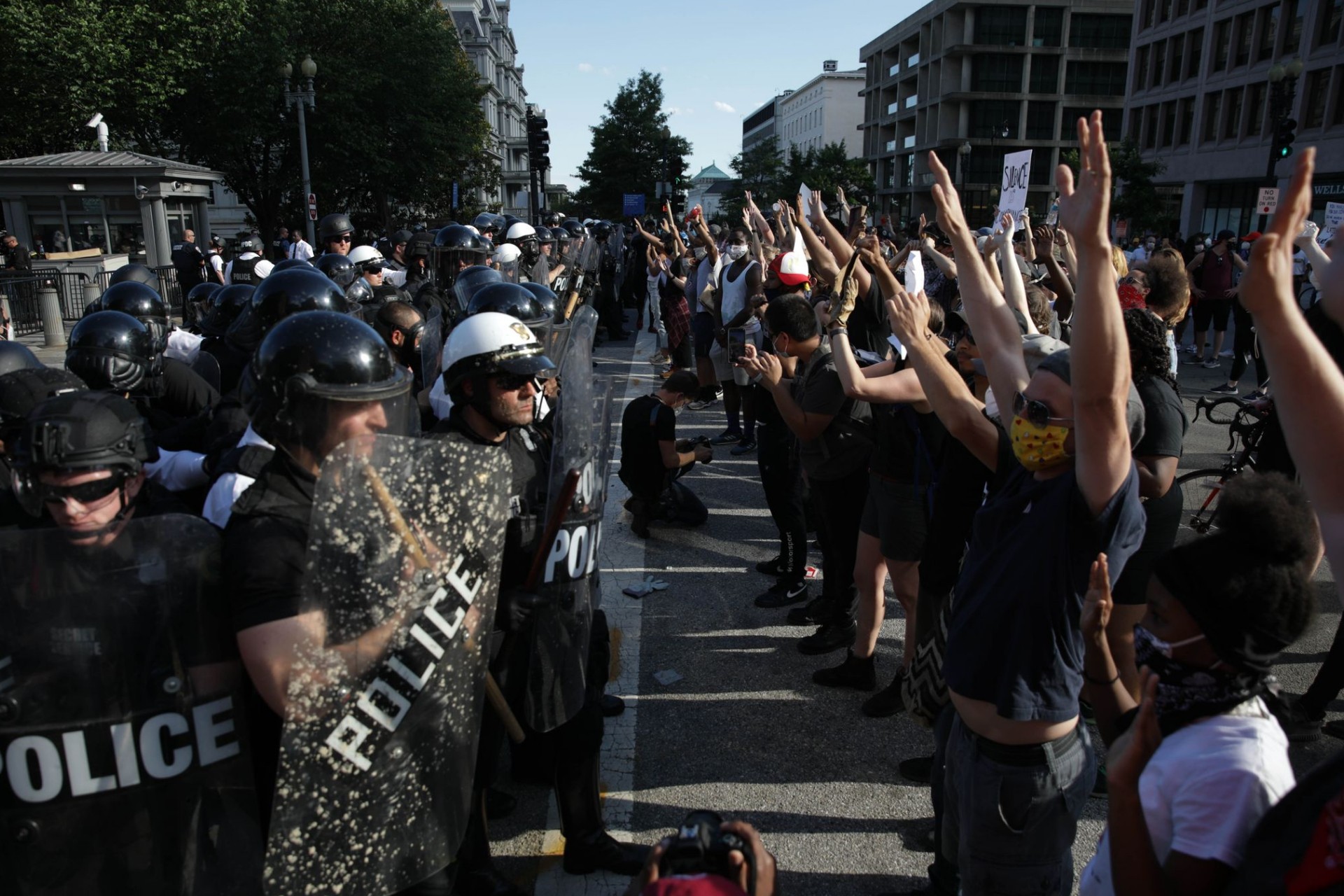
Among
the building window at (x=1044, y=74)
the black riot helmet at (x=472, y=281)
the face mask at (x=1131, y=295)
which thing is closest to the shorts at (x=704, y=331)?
the black riot helmet at (x=472, y=281)

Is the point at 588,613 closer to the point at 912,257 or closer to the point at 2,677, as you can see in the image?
the point at 2,677

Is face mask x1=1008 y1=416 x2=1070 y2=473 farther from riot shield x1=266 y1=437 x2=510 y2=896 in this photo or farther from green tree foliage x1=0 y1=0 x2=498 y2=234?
green tree foliage x1=0 y1=0 x2=498 y2=234

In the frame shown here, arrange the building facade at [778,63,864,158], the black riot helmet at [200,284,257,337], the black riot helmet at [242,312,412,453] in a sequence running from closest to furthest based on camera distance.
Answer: the black riot helmet at [242,312,412,453]
the black riot helmet at [200,284,257,337]
the building facade at [778,63,864,158]

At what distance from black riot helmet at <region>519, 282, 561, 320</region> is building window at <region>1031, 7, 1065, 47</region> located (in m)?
72.3

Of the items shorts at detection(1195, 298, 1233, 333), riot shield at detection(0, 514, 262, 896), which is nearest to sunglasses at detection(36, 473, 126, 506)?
riot shield at detection(0, 514, 262, 896)

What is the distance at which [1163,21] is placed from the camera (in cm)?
4725

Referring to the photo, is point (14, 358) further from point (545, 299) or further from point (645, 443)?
point (645, 443)

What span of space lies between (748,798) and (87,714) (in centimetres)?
258

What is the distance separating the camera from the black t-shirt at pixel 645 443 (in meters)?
6.32

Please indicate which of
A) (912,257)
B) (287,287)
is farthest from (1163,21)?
(287,287)

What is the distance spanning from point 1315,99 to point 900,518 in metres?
41.7

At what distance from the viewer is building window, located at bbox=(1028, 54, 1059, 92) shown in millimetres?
66438

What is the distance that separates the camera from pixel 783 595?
563 cm

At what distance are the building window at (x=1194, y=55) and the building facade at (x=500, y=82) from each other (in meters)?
51.1
